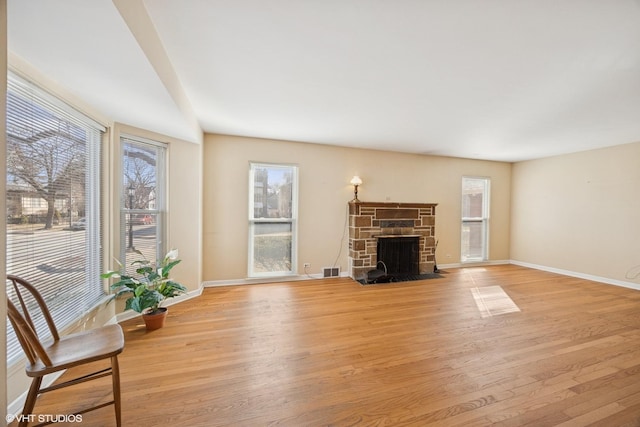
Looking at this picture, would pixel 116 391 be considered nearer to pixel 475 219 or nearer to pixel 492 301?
pixel 492 301

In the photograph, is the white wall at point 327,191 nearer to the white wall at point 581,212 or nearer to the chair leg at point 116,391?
the white wall at point 581,212

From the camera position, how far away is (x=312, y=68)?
2.02 metres

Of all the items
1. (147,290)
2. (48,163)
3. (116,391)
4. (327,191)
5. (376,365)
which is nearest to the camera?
(116,391)

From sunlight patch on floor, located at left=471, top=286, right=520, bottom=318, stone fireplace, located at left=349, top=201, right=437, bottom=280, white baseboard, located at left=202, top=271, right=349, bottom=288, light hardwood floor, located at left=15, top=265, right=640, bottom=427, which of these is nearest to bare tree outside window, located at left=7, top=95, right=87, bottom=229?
light hardwood floor, located at left=15, top=265, right=640, bottom=427

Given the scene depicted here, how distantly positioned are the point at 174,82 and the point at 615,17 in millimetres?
3077

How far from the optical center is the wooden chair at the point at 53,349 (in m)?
1.18

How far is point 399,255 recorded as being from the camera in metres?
4.71

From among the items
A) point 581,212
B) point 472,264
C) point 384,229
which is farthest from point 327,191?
point 581,212

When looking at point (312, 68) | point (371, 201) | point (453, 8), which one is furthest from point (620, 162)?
point (312, 68)

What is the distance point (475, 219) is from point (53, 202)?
22.1ft

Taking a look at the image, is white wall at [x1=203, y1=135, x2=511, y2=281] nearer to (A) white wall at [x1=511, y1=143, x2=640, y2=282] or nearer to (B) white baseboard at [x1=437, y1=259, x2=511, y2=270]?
(B) white baseboard at [x1=437, y1=259, x2=511, y2=270]

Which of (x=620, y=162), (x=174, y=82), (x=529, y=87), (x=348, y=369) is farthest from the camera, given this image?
(x=620, y=162)

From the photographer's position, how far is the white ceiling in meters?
1.37

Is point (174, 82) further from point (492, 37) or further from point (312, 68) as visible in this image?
point (492, 37)
